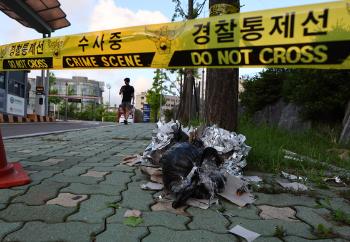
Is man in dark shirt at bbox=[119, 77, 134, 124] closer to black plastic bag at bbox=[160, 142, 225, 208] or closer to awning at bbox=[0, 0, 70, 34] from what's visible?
awning at bbox=[0, 0, 70, 34]

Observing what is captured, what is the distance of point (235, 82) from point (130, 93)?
12.0 m

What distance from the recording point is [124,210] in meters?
2.90

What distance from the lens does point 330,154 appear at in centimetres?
631

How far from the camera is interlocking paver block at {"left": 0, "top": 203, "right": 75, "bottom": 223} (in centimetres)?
268

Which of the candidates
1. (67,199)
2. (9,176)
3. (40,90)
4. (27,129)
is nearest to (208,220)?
(67,199)

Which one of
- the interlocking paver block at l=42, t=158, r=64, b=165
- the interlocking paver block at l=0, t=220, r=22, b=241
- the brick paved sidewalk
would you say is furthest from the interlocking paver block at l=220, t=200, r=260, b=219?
the interlocking paver block at l=42, t=158, r=64, b=165

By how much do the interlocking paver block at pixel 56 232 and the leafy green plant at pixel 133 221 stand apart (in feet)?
0.57

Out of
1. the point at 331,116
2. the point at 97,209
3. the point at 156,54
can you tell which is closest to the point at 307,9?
the point at 156,54

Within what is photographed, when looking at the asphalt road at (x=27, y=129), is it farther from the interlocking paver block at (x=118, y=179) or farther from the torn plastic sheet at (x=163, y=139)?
the torn plastic sheet at (x=163, y=139)

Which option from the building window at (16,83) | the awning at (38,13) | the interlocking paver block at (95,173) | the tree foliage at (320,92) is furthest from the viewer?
the building window at (16,83)

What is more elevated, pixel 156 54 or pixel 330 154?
pixel 156 54

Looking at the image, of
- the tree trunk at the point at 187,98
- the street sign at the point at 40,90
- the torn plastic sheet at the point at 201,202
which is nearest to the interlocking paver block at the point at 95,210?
the torn plastic sheet at the point at 201,202

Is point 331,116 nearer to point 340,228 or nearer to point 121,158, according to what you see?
point 121,158

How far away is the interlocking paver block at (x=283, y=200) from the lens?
3191 mm
